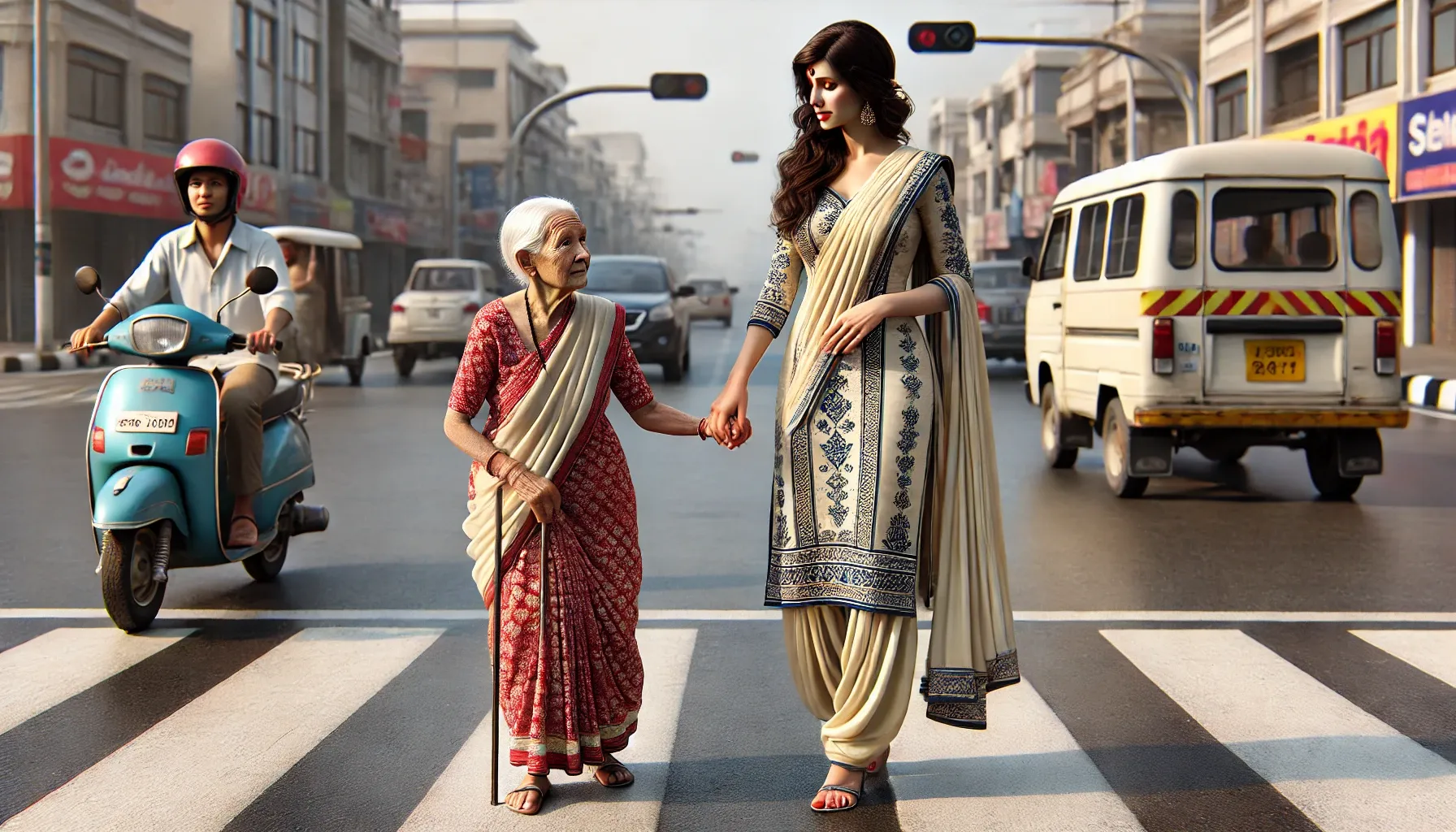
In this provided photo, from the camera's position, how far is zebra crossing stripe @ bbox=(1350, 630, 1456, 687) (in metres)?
5.14

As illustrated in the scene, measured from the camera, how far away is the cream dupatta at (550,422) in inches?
148

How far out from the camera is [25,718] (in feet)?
14.9

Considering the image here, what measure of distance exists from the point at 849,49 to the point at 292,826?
219cm

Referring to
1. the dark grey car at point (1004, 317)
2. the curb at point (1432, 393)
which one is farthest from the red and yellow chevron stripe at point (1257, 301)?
the dark grey car at point (1004, 317)

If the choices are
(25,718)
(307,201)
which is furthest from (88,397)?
(307,201)

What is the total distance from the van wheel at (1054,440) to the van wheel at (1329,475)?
1.70m

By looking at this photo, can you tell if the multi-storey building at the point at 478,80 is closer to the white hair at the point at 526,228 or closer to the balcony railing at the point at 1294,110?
the balcony railing at the point at 1294,110

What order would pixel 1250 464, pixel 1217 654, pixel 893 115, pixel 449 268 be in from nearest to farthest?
pixel 893 115
pixel 1217 654
pixel 1250 464
pixel 449 268

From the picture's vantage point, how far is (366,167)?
53969mm

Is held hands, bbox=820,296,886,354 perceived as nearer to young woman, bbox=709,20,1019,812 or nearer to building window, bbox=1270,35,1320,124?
young woman, bbox=709,20,1019,812

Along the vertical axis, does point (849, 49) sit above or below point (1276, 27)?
below

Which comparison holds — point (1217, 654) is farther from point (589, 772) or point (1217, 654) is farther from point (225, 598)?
point (225, 598)

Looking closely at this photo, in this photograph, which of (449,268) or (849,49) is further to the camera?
(449,268)

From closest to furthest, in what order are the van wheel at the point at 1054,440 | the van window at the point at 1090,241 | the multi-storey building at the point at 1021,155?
1. the van window at the point at 1090,241
2. the van wheel at the point at 1054,440
3. the multi-storey building at the point at 1021,155
